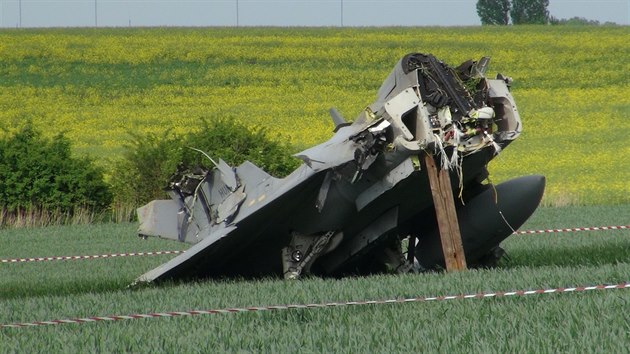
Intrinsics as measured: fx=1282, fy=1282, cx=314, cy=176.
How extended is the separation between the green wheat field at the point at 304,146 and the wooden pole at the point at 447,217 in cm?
75

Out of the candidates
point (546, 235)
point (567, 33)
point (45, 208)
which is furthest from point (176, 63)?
point (546, 235)

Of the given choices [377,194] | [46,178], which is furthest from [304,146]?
[377,194]

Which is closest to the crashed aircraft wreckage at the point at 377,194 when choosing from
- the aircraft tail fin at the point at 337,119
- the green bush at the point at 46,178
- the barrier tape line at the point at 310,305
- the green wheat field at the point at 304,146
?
the aircraft tail fin at the point at 337,119

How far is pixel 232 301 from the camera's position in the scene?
475 inches

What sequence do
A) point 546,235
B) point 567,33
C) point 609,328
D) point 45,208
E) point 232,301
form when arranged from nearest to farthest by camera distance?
point 609,328 < point 232,301 < point 546,235 < point 45,208 < point 567,33

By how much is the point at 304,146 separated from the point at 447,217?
83.7ft

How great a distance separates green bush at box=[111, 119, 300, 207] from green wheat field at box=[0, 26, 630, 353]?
2.58 metres

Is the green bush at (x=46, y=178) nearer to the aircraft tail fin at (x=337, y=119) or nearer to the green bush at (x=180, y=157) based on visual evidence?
the green bush at (x=180, y=157)

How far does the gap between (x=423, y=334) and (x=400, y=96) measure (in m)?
5.29

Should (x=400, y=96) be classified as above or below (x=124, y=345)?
above

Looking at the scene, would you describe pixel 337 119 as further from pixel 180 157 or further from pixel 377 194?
pixel 180 157

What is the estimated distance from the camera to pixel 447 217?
14.2m

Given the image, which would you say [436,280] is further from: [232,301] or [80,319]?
[80,319]

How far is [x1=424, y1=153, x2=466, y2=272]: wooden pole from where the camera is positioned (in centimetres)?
1408
